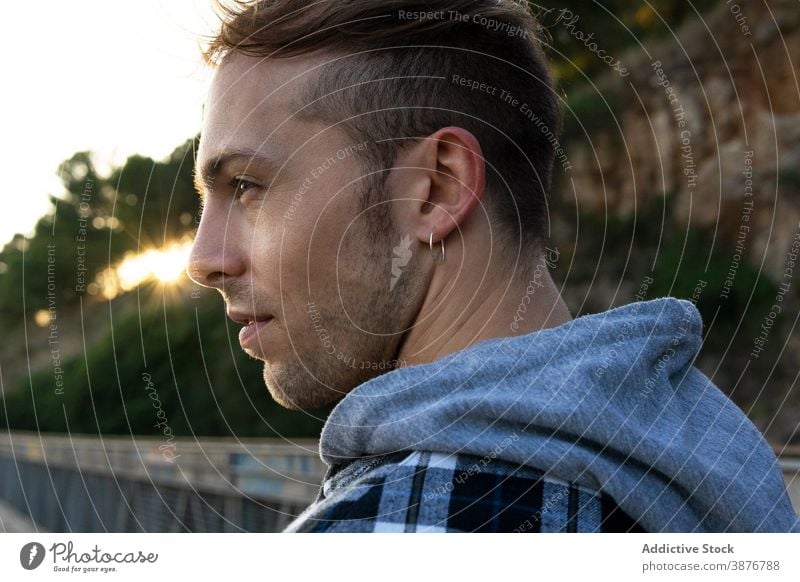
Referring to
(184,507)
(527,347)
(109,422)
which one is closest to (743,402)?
(184,507)

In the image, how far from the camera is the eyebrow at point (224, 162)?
1.30 meters

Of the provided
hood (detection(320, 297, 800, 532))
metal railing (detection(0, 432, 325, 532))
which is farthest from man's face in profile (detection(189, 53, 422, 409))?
metal railing (detection(0, 432, 325, 532))

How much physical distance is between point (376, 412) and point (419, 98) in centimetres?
50

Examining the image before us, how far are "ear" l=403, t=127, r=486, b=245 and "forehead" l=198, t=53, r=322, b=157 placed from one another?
198 millimetres

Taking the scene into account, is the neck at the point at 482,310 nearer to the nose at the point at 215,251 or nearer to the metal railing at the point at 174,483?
the nose at the point at 215,251

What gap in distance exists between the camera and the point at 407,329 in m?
1.35

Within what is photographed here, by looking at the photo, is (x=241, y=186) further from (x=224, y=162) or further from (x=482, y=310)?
(x=482, y=310)

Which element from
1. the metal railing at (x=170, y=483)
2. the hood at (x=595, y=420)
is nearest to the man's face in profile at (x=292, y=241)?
the hood at (x=595, y=420)

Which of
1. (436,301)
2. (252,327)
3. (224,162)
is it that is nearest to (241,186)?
(224,162)

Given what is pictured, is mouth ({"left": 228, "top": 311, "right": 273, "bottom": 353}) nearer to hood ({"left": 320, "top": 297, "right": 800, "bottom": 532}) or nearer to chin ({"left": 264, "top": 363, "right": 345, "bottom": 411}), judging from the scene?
chin ({"left": 264, "top": 363, "right": 345, "bottom": 411})

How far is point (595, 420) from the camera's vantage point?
1.03 metres

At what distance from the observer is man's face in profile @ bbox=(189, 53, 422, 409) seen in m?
1.29
